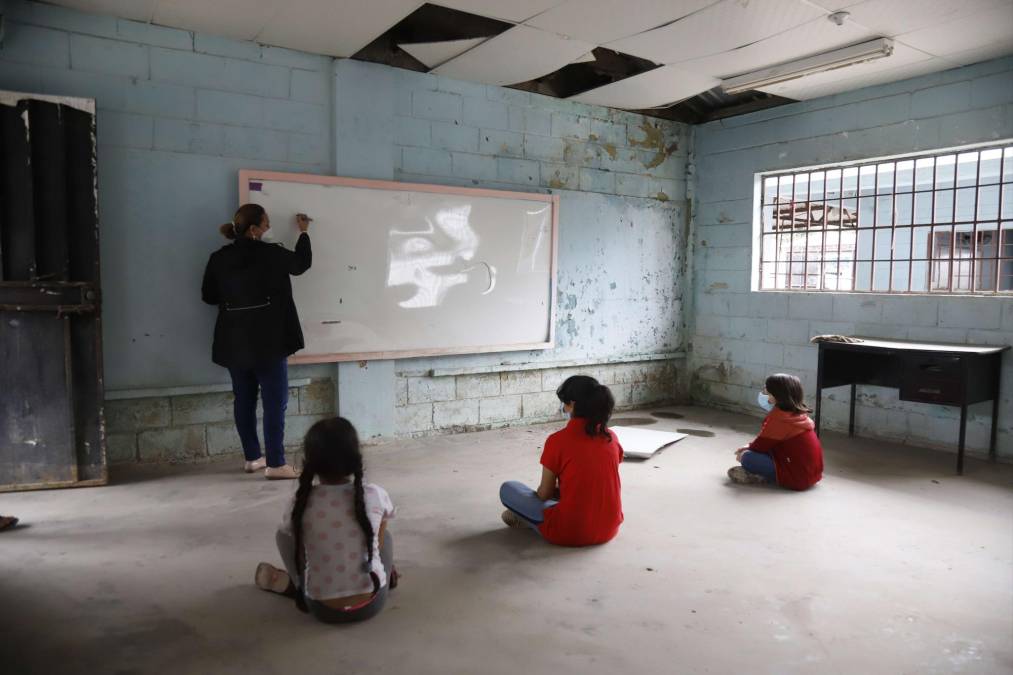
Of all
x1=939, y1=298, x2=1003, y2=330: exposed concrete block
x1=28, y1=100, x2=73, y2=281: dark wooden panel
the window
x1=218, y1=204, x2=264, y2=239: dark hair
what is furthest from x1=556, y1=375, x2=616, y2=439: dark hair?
x1=939, y1=298, x2=1003, y2=330: exposed concrete block

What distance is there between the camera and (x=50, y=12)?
3.38 metres

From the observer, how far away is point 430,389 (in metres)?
4.64

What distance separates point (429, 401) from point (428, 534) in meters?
1.83

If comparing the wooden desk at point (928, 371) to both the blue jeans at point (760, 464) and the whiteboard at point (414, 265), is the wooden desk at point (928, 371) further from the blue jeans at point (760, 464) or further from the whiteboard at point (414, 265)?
the whiteboard at point (414, 265)

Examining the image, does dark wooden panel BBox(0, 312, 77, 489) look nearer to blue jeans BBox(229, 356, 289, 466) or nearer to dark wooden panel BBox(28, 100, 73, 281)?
dark wooden panel BBox(28, 100, 73, 281)

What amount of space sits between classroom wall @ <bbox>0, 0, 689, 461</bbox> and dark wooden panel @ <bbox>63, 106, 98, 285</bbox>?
0.63 ft

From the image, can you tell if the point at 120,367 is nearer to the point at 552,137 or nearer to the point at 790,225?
the point at 552,137

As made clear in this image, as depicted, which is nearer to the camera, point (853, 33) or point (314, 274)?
point (853, 33)

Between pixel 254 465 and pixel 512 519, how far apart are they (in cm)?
163

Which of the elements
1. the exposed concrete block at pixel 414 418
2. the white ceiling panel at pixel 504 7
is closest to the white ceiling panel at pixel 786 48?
the white ceiling panel at pixel 504 7

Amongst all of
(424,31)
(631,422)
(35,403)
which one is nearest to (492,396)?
(631,422)

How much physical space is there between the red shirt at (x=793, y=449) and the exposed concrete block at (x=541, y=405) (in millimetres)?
1930

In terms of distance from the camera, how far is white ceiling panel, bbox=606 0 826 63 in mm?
3396

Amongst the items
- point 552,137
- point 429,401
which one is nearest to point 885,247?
point 552,137
